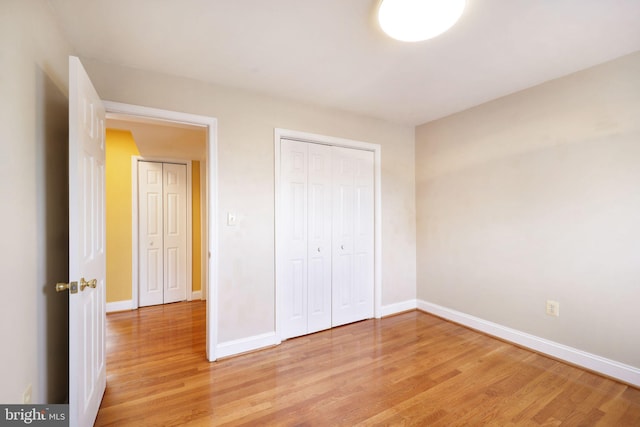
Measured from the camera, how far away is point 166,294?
4215 mm

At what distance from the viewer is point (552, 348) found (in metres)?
2.48

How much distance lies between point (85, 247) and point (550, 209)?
3.49 m

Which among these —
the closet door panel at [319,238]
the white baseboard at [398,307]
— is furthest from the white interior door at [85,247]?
the white baseboard at [398,307]

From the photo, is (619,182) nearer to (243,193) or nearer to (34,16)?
(243,193)

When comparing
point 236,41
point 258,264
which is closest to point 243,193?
point 258,264

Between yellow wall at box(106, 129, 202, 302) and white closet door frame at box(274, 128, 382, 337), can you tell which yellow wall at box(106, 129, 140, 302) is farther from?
white closet door frame at box(274, 128, 382, 337)

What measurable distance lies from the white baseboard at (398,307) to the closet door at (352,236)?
0.62ft

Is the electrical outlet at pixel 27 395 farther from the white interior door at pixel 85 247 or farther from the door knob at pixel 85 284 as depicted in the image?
the door knob at pixel 85 284

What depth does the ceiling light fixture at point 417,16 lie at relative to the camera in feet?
4.85

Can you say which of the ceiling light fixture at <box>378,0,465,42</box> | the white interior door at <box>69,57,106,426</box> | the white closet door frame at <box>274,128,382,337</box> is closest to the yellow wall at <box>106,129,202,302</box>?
the white interior door at <box>69,57,106,426</box>

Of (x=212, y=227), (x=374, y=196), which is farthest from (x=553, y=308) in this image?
(x=212, y=227)

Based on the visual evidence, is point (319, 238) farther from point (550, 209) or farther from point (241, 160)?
point (550, 209)

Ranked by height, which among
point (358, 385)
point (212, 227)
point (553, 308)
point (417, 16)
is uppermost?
point (417, 16)

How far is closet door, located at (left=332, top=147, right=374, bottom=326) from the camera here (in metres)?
3.20
